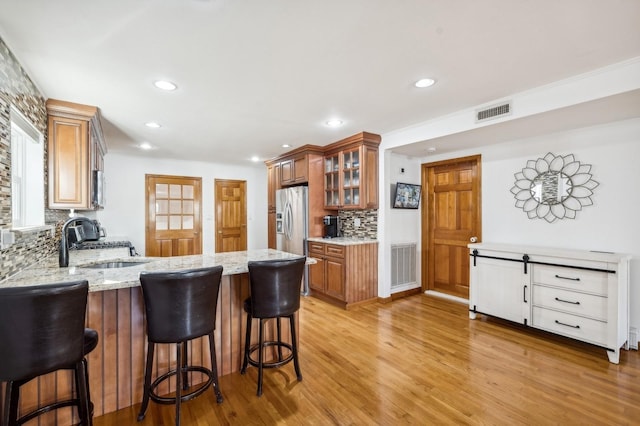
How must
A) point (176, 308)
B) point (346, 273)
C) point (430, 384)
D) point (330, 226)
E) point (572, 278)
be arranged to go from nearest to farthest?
1. point (176, 308)
2. point (430, 384)
3. point (572, 278)
4. point (346, 273)
5. point (330, 226)

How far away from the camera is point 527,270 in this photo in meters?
3.05

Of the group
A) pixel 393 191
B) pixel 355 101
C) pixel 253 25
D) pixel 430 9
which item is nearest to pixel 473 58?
pixel 430 9

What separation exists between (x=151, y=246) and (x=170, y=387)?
4.30 meters

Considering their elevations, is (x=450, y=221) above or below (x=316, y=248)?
above

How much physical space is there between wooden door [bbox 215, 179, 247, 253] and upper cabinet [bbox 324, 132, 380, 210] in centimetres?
281

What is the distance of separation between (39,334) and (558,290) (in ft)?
12.8

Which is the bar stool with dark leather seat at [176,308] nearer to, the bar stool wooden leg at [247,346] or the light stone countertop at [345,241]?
the bar stool wooden leg at [247,346]

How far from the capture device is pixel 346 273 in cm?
392

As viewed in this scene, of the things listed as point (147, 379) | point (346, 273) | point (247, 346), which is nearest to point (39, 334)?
point (147, 379)

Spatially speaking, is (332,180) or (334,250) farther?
(332,180)

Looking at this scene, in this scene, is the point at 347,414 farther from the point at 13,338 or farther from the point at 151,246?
the point at 151,246

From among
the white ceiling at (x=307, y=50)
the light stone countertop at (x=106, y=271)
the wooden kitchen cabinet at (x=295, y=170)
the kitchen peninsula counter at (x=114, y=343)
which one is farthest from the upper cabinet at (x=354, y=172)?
the kitchen peninsula counter at (x=114, y=343)

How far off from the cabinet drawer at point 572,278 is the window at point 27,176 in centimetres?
468

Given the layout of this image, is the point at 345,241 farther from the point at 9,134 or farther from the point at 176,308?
the point at 9,134
